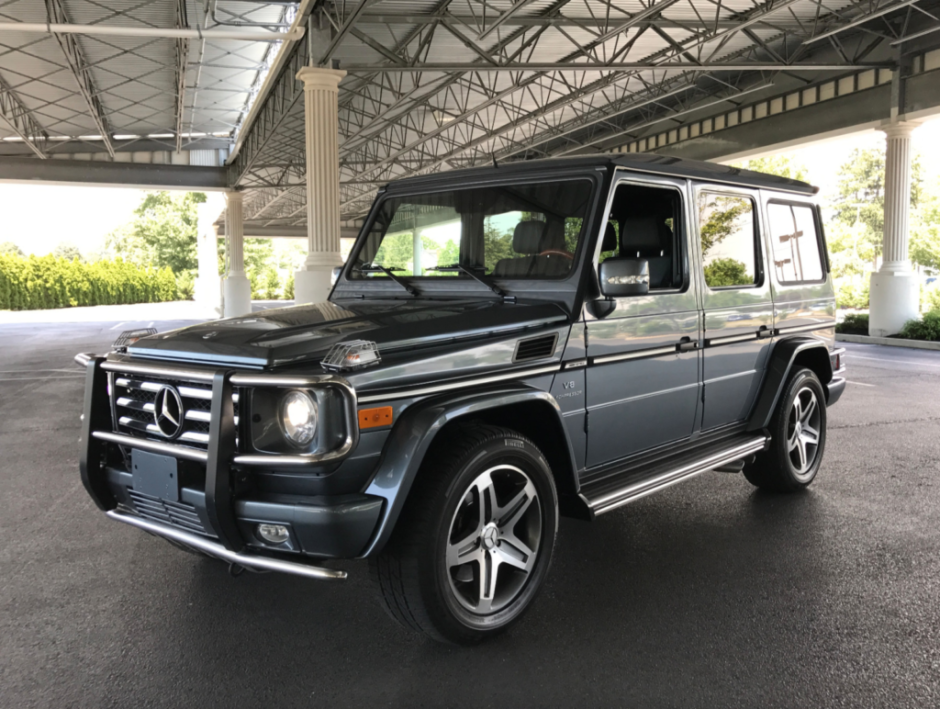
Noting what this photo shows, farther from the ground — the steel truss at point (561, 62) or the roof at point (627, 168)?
the steel truss at point (561, 62)

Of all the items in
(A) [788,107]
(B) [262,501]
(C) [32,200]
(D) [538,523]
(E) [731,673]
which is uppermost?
(C) [32,200]

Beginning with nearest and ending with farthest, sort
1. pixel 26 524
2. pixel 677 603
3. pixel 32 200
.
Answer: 1. pixel 677 603
2. pixel 26 524
3. pixel 32 200

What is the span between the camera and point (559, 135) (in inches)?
1123

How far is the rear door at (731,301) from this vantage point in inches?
181

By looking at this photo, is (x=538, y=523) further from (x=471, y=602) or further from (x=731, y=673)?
(x=731, y=673)

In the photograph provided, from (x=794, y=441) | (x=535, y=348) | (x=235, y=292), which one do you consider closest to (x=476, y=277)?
(x=535, y=348)

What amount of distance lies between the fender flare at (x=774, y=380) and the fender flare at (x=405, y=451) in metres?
2.67

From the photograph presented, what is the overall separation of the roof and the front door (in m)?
0.09

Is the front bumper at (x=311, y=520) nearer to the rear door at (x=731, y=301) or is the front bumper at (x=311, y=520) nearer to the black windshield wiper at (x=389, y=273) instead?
the black windshield wiper at (x=389, y=273)

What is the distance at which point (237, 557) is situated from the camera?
9.82ft

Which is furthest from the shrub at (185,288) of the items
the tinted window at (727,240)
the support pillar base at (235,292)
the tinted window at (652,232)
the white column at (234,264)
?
the tinted window at (652,232)

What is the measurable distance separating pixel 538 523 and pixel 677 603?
86 centimetres

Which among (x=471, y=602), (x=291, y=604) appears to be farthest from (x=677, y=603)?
(x=291, y=604)

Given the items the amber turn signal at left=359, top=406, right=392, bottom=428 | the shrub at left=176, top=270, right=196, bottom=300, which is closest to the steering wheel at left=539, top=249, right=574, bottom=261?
the amber turn signal at left=359, top=406, right=392, bottom=428
